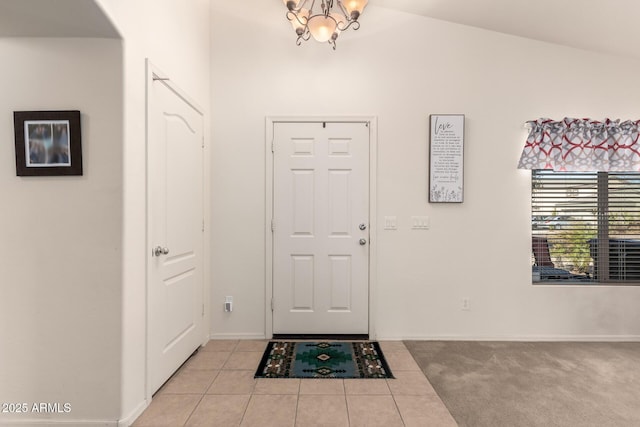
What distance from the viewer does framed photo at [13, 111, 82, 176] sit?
71.5 inches

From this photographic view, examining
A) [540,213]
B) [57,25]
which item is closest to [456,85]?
[540,213]

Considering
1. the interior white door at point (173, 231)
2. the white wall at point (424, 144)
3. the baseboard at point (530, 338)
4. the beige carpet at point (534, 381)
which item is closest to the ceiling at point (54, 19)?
the interior white door at point (173, 231)

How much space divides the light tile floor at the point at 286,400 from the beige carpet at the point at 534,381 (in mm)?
180

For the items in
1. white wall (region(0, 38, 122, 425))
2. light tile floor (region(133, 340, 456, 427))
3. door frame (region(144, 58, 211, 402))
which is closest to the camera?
white wall (region(0, 38, 122, 425))

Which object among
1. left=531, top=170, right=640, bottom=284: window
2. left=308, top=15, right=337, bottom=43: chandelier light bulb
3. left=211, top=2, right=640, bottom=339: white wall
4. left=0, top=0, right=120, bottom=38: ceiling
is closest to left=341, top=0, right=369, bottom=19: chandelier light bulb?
left=308, top=15, right=337, bottom=43: chandelier light bulb

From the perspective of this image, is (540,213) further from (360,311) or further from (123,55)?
(123,55)

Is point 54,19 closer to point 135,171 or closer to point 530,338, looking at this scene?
point 135,171

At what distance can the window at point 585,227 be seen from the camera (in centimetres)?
323

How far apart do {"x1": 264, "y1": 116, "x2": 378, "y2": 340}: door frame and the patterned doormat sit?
0.25 m

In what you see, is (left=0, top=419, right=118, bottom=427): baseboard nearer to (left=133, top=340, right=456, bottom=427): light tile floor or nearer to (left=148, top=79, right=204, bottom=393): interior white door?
(left=133, top=340, right=456, bottom=427): light tile floor

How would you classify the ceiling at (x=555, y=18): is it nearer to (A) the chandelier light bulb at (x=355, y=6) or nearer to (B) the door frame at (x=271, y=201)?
(A) the chandelier light bulb at (x=355, y=6)

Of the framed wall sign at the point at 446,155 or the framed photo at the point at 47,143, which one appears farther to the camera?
the framed wall sign at the point at 446,155

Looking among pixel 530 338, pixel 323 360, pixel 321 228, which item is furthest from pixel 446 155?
pixel 323 360

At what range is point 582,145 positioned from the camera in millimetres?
3094
